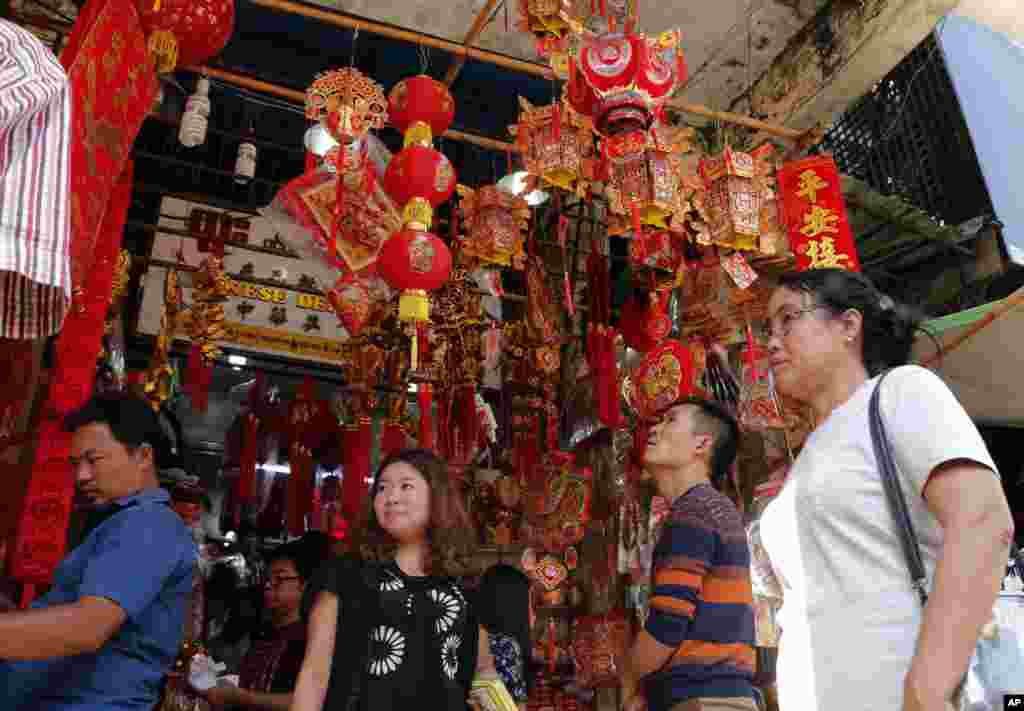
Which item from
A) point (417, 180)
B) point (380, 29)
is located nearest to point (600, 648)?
point (417, 180)

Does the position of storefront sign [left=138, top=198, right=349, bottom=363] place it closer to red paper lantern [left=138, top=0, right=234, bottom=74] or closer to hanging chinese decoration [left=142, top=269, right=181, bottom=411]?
hanging chinese decoration [left=142, top=269, right=181, bottom=411]

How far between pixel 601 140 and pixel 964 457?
3108 mm

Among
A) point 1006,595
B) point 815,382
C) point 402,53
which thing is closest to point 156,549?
point 815,382

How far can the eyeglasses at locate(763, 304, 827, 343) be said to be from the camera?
1.63 metres

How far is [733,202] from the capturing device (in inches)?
170

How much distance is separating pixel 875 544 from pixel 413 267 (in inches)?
104

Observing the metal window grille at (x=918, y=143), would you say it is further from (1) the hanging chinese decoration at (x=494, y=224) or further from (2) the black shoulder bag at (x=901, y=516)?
(2) the black shoulder bag at (x=901, y=516)

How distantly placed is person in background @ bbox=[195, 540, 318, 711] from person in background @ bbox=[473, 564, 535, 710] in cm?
90

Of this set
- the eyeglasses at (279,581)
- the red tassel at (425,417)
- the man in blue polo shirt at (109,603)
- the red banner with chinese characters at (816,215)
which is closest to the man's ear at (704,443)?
the man in blue polo shirt at (109,603)

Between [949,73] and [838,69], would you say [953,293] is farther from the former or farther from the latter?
[838,69]

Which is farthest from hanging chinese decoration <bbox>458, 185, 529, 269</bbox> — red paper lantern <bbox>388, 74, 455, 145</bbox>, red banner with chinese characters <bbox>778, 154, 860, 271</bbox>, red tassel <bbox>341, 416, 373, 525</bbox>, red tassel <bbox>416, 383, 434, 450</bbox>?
red tassel <bbox>341, 416, 373, 525</bbox>

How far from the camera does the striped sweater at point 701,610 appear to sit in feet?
6.84

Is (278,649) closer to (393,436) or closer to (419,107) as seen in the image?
(419,107)

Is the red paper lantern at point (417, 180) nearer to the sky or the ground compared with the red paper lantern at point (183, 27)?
nearer to the ground
